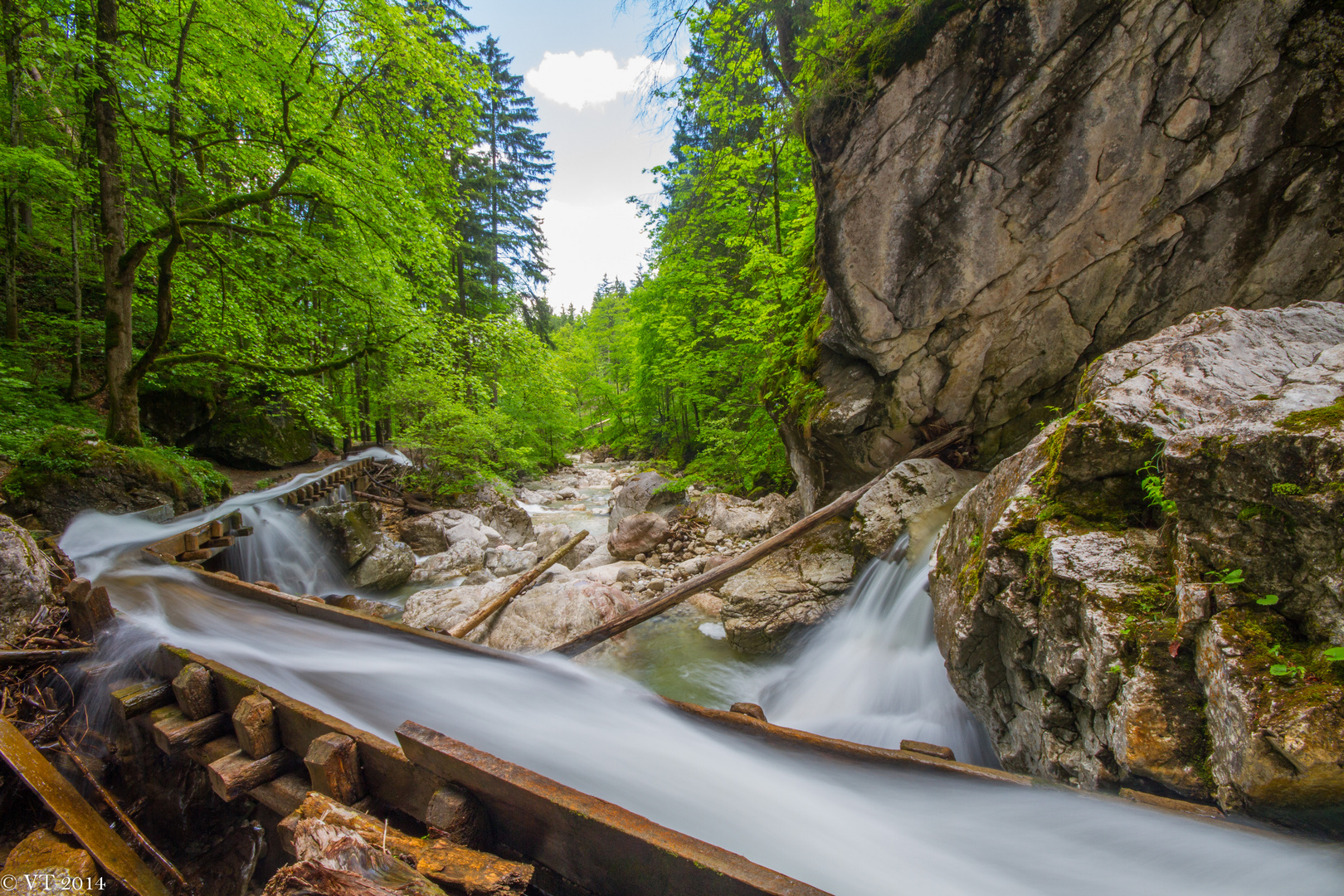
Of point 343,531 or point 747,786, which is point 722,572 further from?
point 343,531

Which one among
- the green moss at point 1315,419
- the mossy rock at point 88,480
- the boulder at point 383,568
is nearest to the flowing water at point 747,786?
the green moss at point 1315,419

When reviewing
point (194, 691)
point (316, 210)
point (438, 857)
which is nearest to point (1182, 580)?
point (438, 857)

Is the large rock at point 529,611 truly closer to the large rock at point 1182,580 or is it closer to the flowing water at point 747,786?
the flowing water at point 747,786

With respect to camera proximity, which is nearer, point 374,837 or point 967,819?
point 374,837

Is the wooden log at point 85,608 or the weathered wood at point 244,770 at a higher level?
the wooden log at point 85,608

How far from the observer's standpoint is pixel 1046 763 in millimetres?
2527

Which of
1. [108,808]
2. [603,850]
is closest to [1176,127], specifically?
[603,850]

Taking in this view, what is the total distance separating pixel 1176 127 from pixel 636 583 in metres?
8.59

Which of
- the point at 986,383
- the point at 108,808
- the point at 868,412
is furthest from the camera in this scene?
the point at 868,412

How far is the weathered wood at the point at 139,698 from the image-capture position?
250cm

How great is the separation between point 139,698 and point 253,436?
40.7 feet

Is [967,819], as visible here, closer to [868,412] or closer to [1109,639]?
[1109,639]

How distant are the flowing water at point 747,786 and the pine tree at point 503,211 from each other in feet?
52.4

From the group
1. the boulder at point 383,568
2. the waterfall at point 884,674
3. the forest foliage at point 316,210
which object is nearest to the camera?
the waterfall at point 884,674
